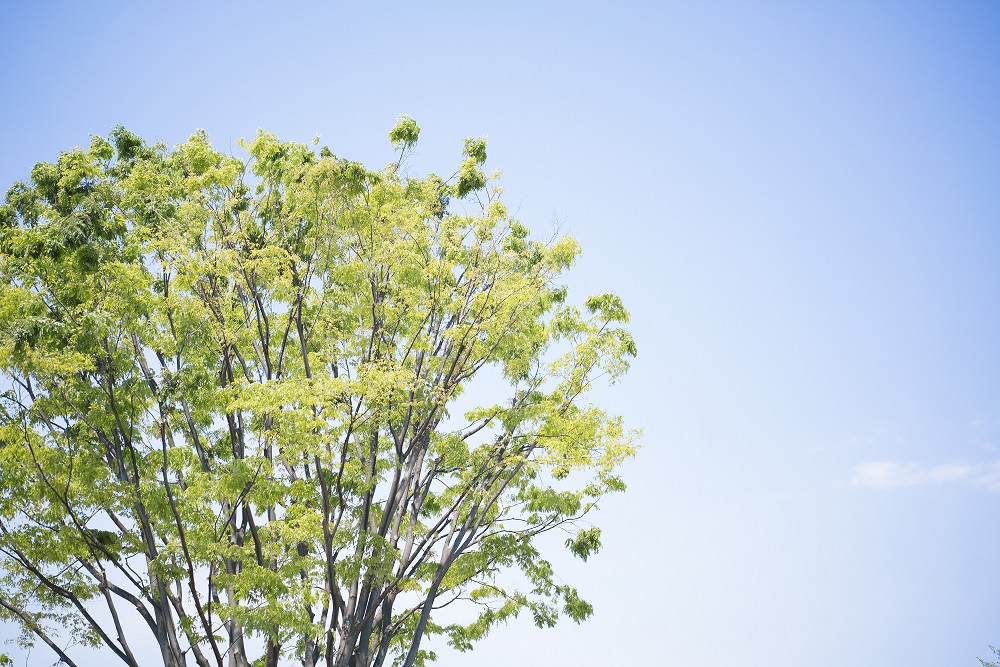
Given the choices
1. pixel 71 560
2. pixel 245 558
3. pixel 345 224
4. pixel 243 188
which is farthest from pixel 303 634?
pixel 243 188

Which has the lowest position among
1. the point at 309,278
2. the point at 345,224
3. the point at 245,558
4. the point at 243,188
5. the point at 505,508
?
the point at 245,558

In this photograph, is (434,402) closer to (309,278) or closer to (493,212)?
(309,278)

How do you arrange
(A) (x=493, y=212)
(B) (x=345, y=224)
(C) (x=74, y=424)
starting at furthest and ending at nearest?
1. (A) (x=493, y=212)
2. (B) (x=345, y=224)
3. (C) (x=74, y=424)

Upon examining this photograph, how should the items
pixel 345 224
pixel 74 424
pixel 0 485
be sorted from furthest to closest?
1. pixel 345 224
2. pixel 74 424
3. pixel 0 485

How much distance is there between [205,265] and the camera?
1180cm

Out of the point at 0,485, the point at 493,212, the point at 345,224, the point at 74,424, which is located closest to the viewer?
the point at 0,485

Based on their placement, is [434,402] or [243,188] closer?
[434,402]

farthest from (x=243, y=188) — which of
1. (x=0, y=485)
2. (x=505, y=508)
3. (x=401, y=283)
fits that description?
(x=505, y=508)

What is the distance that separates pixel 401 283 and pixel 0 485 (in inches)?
268

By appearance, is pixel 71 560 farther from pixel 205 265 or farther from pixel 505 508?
pixel 505 508

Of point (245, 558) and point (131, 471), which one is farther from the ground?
point (131, 471)

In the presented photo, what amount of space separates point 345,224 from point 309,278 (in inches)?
44.3

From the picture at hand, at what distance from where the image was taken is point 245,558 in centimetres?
1095

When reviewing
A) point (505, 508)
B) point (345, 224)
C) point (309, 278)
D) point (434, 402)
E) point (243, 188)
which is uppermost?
point (243, 188)
